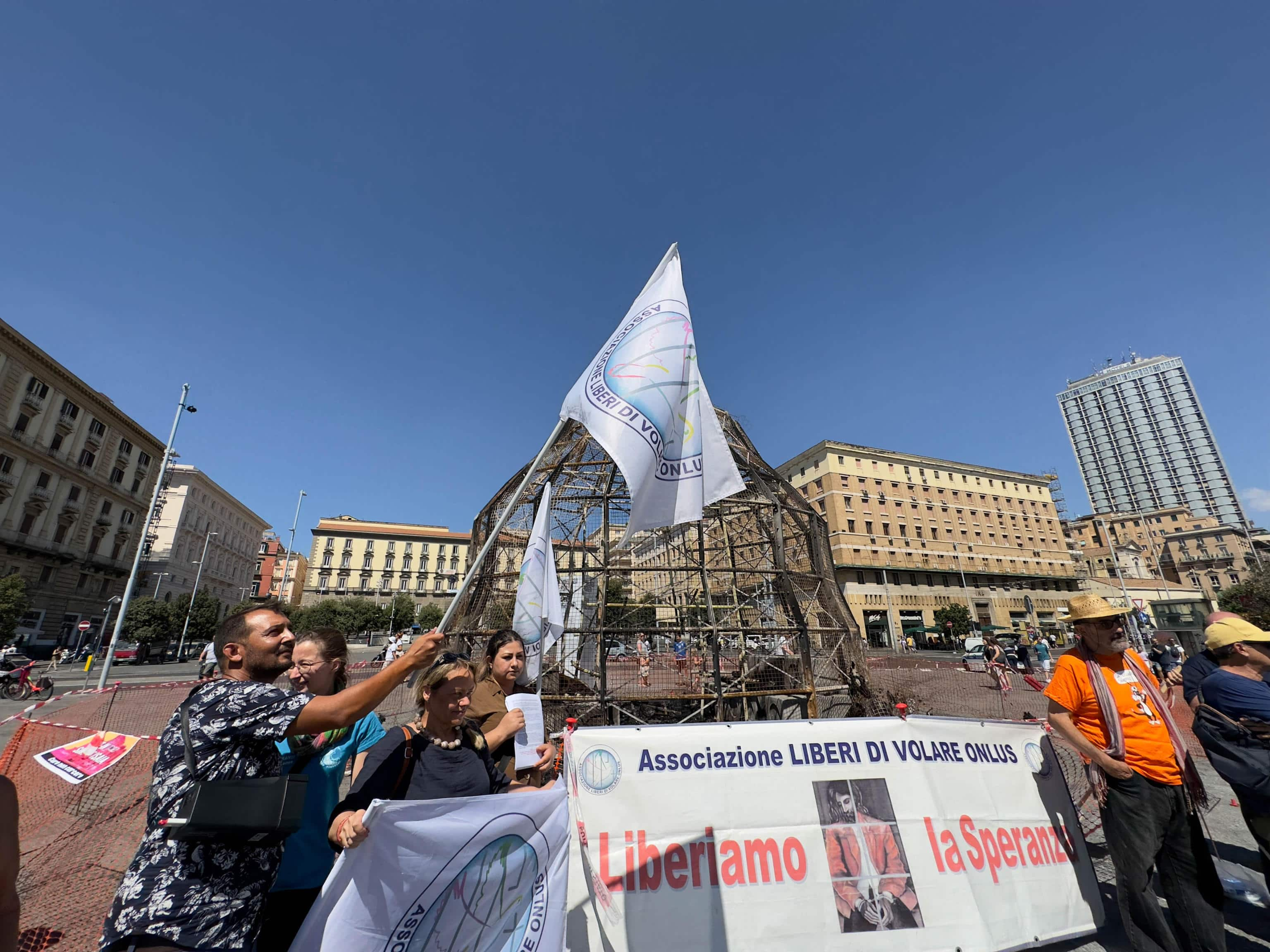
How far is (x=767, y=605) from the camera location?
13078mm

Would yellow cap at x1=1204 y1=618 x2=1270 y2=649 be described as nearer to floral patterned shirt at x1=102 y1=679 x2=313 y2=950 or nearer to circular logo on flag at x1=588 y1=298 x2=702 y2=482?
circular logo on flag at x1=588 y1=298 x2=702 y2=482

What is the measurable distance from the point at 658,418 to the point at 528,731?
2587mm

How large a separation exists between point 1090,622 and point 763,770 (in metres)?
2.43

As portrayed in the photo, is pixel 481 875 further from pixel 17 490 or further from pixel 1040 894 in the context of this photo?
pixel 17 490

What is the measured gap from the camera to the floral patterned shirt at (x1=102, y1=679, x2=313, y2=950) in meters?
1.78

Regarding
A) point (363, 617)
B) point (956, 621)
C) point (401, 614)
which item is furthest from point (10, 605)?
point (956, 621)

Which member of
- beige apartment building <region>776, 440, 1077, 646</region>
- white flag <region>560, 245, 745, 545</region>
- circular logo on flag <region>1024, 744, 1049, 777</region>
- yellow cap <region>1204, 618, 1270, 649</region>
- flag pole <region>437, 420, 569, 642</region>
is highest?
beige apartment building <region>776, 440, 1077, 646</region>

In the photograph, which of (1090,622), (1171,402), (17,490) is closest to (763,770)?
(1090,622)

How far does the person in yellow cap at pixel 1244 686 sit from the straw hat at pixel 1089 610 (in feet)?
1.50

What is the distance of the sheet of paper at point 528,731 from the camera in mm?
3502

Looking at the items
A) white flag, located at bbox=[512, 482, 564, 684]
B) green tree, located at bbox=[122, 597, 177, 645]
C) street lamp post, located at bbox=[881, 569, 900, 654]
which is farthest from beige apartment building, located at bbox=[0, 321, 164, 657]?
street lamp post, located at bbox=[881, 569, 900, 654]

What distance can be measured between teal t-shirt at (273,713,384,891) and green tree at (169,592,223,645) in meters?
46.7

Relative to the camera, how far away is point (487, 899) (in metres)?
2.59

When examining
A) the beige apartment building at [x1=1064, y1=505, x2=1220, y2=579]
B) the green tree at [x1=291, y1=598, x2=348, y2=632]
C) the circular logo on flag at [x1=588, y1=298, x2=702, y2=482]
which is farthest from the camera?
the beige apartment building at [x1=1064, y1=505, x2=1220, y2=579]
